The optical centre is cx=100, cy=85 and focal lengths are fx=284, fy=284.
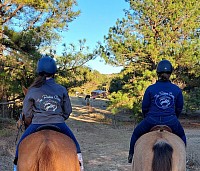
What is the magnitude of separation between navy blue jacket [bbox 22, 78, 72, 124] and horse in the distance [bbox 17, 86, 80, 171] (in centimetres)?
19

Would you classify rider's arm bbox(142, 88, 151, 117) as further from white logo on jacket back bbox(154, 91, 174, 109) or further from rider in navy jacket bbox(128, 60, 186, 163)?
white logo on jacket back bbox(154, 91, 174, 109)

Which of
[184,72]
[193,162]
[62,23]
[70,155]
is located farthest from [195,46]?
[70,155]

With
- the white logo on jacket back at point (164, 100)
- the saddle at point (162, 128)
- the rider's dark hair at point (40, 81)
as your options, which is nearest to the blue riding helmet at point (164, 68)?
the white logo on jacket back at point (164, 100)

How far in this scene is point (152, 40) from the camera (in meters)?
15.2

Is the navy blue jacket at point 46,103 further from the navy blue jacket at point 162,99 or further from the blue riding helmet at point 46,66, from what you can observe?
the navy blue jacket at point 162,99

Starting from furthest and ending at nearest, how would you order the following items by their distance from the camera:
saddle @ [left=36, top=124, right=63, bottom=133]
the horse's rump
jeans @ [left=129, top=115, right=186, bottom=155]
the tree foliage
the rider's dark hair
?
1. the tree foliage
2. jeans @ [left=129, top=115, right=186, bottom=155]
3. the rider's dark hair
4. saddle @ [left=36, top=124, right=63, bottom=133]
5. the horse's rump

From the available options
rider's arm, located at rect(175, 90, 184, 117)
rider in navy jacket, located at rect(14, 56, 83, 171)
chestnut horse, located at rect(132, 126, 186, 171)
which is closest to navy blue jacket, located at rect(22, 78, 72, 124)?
rider in navy jacket, located at rect(14, 56, 83, 171)

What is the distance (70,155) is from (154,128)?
44.7 inches

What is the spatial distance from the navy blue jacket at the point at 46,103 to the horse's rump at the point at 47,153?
0.22 meters

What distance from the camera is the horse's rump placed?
2494 millimetres

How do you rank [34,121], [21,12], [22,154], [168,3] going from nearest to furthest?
[22,154] → [34,121] → [21,12] → [168,3]

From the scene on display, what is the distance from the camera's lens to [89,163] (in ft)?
22.2

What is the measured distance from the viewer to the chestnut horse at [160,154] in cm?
272

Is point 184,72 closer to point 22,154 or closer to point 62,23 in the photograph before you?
point 62,23
